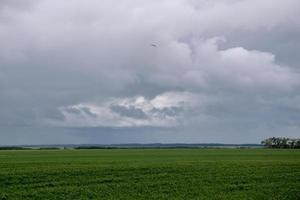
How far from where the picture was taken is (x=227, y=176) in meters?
47.1

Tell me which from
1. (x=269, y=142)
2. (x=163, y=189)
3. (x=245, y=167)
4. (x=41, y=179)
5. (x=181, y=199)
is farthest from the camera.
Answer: (x=269, y=142)

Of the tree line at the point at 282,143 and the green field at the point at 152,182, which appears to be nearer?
the green field at the point at 152,182

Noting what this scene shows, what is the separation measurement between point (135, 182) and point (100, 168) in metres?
6.94

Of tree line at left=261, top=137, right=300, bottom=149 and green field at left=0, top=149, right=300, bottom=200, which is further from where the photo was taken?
tree line at left=261, top=137, right=300, bottom=149

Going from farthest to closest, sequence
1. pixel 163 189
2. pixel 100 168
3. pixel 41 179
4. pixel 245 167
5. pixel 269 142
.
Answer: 1. pixel 269 142
2. pixel 245 167
3. pixel 100 168
4. pixel 41 179
5. pixel 163 189

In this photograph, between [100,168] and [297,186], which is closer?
[297,186]

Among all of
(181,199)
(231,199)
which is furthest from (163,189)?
(231,199)

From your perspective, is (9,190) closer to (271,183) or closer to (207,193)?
(207,193)

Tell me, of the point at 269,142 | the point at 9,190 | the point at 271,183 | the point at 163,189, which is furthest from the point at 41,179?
the point at 269,142

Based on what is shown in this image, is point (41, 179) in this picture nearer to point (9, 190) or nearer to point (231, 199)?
point (9, 190)

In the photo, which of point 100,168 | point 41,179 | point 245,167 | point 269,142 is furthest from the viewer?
point 269,142

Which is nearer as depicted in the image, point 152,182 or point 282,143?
point 152,182

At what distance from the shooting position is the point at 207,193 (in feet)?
134

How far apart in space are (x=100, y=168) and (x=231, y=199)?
1553 cm
